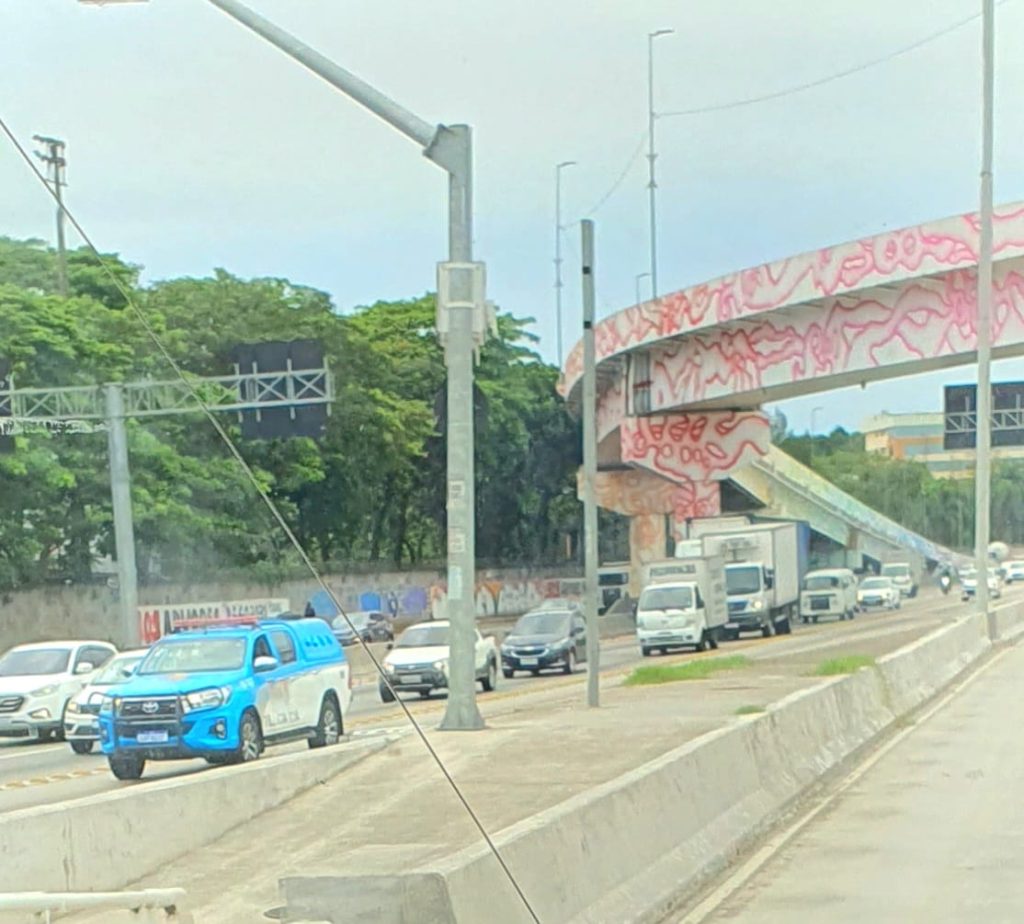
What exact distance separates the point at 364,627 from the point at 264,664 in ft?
22.7

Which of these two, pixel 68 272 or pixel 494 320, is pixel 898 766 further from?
pixel 68 272

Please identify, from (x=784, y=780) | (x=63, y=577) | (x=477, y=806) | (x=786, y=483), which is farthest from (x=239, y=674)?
(x=786, y=483)

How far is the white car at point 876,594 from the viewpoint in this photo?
245 feet

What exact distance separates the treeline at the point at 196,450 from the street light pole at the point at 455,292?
0.76 m

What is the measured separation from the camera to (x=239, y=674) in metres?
11.8

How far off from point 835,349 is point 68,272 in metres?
33.0

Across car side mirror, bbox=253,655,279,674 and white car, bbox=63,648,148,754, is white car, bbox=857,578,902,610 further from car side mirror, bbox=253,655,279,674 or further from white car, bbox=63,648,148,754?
white car, bbox=63,648,148,754

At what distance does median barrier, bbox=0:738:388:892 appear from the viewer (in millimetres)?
8727

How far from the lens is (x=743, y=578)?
57406 millimetres

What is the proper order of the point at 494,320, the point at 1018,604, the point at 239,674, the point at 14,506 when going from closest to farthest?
the point at 14,506, the point at 494,320, the point at 239,674, the point at 1018,604

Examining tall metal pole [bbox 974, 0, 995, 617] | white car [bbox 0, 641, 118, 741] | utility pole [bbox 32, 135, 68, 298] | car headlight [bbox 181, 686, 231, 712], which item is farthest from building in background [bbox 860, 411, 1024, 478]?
utility pole [bbox 32, 135, 68, 298]

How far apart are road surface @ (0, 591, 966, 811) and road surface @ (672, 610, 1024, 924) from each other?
3015 millimetres

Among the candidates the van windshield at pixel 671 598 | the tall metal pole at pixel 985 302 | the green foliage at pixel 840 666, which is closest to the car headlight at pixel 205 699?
the green foliage at pixel 840 666

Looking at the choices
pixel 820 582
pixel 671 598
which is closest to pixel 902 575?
pixel 820 582
